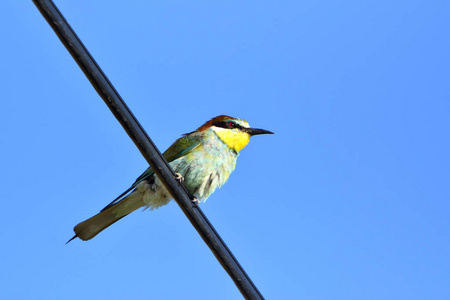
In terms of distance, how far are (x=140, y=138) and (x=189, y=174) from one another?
178 cm

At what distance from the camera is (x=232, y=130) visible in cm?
437

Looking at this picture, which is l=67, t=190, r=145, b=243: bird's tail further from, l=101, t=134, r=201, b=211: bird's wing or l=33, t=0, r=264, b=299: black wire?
l=33, t=0, r=264, b=299: black wire

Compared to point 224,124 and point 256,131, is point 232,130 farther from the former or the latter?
point 256,131

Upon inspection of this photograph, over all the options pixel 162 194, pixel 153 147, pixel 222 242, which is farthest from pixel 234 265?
pixel 162 194

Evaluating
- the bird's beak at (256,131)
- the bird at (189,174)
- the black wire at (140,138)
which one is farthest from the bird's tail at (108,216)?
the black wire at (140,138)

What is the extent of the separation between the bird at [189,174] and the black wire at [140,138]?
4.38 ft

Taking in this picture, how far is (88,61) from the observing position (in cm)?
205

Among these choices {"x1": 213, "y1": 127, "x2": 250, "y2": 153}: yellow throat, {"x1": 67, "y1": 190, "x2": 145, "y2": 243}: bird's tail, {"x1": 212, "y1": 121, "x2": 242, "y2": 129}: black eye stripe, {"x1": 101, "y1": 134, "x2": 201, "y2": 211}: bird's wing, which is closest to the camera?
{"x1": 67, "y1": 190, "x2": 145, "y2": 243}: bird's tail

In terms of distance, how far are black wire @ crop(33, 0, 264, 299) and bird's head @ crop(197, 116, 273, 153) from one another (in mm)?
1790

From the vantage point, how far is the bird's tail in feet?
12.6

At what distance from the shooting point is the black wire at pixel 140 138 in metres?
2.01

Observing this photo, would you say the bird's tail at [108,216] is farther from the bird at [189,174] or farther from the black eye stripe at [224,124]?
the black eye stripe at [224,124]

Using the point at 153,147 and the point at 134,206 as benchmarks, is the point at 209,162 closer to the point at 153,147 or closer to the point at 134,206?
the point at 134,206

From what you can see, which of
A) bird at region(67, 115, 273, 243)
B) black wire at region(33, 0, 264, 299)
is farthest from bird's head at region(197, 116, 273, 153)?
black wire at region(33, 0, 264, 299)
